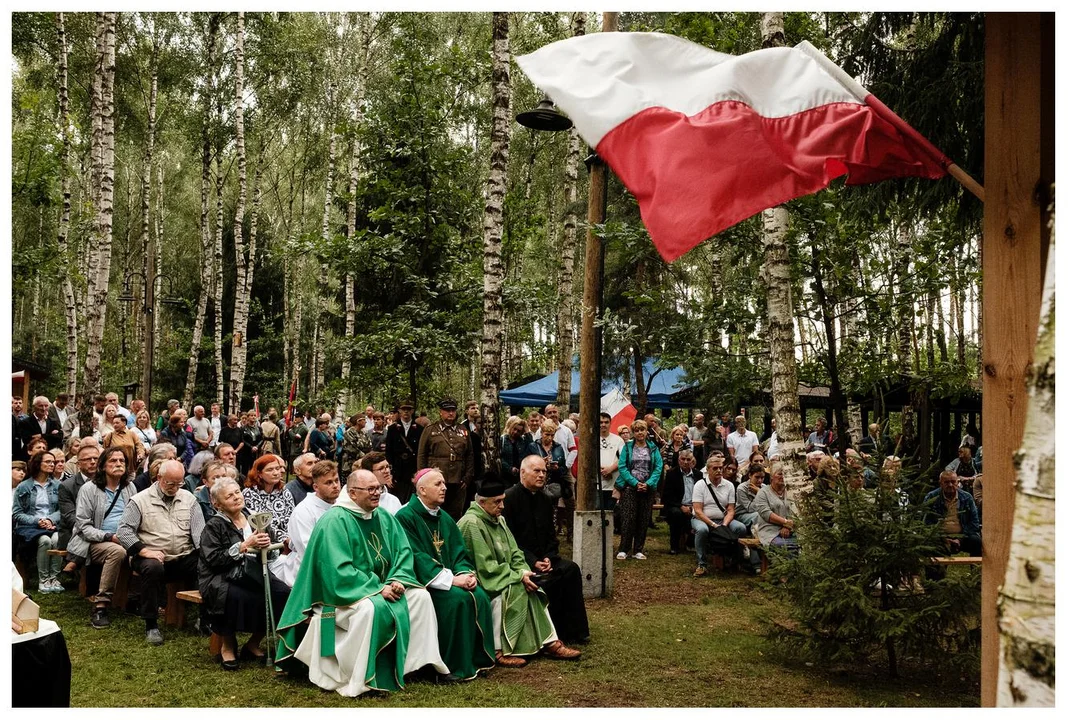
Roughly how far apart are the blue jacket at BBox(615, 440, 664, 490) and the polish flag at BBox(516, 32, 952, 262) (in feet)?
26.8

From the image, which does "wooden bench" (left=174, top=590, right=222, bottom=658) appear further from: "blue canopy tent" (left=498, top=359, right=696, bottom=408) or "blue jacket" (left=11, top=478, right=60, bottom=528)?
"blue canopy tent" (left=498, top=359, right=696, bottom=408)

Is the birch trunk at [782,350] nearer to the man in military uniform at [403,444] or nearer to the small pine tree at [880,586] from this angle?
the small pine tree at [880,586]

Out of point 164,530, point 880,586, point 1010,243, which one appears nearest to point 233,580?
point 164,530

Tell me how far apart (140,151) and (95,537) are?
93.5 feet

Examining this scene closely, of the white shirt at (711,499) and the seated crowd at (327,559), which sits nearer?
the seated crowd at (327,559)

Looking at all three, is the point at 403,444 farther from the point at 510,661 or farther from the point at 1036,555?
the point at 1036,555

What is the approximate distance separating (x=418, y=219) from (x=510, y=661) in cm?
958

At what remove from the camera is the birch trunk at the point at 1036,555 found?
2234 mm

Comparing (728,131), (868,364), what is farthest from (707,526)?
(728,131)

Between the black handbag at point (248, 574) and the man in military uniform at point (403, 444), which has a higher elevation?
the man in military uniform at point (403, 444)

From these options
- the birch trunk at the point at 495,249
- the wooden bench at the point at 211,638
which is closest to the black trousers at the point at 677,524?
the birch trunk at the point at 495,249

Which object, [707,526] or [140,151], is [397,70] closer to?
[707,526]

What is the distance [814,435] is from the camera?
2011cm

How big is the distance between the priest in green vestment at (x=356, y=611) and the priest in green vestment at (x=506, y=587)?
0.67m
